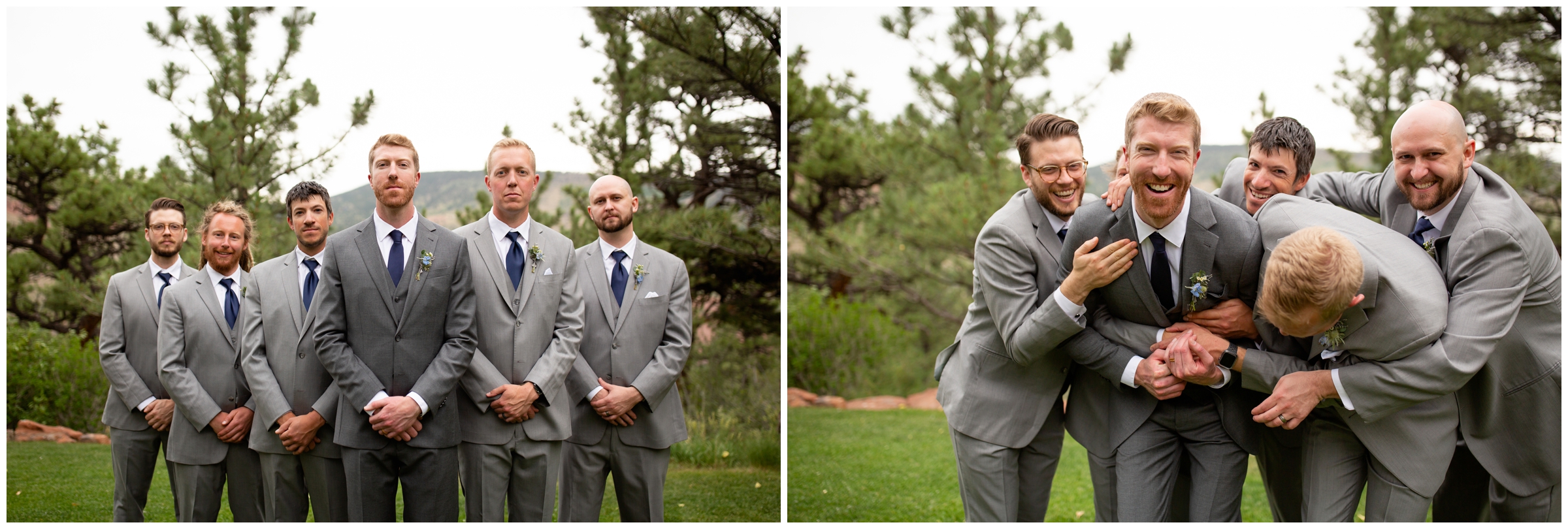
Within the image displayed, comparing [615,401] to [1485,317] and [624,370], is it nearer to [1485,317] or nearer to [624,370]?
[624,370]

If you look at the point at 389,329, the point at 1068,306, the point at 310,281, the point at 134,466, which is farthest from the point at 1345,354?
the point at 134,466

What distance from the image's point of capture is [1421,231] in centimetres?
386

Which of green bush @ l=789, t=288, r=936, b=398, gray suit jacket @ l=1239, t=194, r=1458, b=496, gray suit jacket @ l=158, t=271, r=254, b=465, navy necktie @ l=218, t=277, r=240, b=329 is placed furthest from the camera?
green bush @ l=789, t=288, r=936, b=398

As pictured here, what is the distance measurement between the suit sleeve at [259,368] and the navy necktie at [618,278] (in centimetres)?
149

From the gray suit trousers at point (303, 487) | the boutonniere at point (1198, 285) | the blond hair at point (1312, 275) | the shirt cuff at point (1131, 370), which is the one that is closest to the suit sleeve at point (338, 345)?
the gray suit trousers at point (303, 487)

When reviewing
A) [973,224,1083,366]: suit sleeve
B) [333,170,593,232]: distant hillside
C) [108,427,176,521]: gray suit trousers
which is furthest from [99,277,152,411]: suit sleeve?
[973,224,1083,366]: suit sleeve

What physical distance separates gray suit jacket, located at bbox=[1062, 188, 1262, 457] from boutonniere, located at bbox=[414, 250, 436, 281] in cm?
260

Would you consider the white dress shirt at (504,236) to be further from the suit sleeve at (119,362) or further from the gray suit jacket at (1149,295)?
the gray suit jacket at (1149,295)

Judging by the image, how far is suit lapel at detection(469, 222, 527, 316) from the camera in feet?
14.6

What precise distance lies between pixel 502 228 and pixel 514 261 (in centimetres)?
17

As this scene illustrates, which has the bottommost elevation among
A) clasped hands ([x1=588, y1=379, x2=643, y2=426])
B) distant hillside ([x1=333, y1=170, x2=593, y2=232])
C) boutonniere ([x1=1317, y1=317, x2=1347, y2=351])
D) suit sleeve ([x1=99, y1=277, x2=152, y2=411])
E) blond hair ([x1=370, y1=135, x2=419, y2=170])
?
clasped hands ([x1=588, y1=379, x2=643, y2=426])

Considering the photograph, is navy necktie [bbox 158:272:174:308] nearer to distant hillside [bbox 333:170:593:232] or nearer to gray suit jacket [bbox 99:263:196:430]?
gray suit jacket [bbox 99:263:196:430]

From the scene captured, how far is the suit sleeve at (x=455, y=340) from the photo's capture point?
4105 millimetres

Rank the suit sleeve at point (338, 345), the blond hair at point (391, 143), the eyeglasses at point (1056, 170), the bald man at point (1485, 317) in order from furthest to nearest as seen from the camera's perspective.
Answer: the blond hair at point (391, 143) → the suit sleeve at point (338, 345) → the eyeglasses at point (1056, 170) → the bald man at point (1485, 317)
